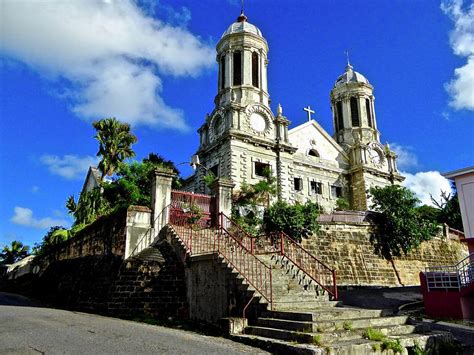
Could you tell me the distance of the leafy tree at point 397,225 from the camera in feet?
75.0

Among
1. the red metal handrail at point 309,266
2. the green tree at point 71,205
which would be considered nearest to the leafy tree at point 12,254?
the green tree at point 71,205

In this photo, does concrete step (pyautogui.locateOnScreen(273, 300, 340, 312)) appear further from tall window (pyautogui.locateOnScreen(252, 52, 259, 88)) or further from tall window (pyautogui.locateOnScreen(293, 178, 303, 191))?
tall window (pyautogui.locateOnScreen(252, 52, 259, 88))

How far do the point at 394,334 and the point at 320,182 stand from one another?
24.9 m

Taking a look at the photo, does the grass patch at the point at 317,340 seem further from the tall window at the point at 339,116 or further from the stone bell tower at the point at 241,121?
the tall window at the point at 339,116

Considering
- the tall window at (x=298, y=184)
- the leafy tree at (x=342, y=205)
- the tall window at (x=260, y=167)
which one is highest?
the tall window at (x=260, y=167)

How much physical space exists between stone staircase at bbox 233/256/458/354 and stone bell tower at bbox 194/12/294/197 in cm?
1805

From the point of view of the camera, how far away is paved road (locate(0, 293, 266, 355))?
6145 millimetres

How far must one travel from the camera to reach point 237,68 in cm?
3125

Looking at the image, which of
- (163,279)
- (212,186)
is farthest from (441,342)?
(212,186)

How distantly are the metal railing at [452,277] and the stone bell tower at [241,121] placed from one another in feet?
49.4

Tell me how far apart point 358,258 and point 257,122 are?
12.7m

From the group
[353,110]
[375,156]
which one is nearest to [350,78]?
[353,110]

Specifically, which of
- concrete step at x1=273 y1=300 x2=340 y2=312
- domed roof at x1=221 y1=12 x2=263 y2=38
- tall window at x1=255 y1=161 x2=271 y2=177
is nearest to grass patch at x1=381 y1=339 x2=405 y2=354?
concrete step at x1=273 y1=300 x2=340 y2=312

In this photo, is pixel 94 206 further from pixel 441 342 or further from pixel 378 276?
pixel 441 342
